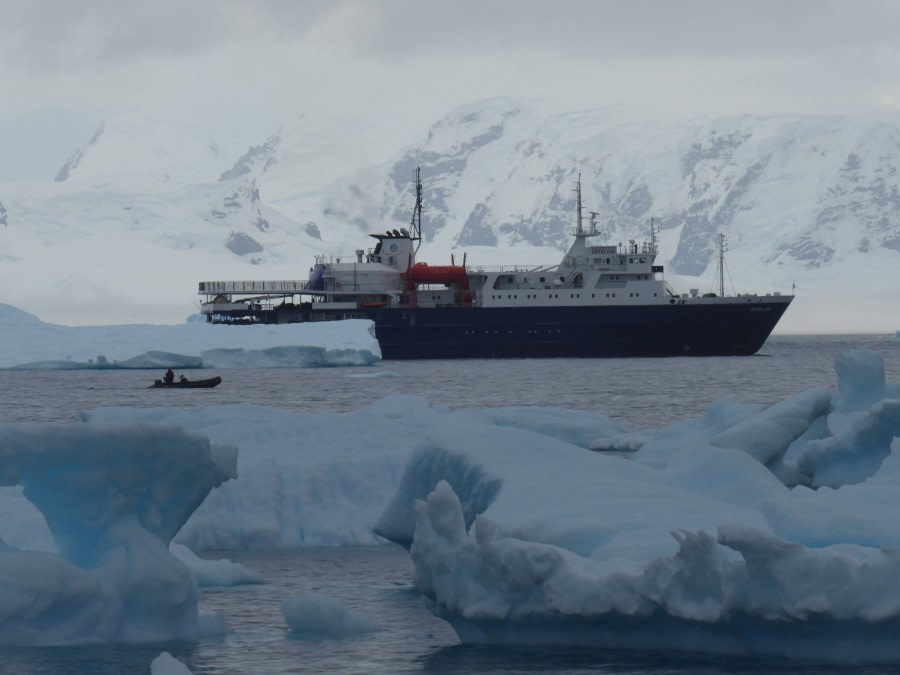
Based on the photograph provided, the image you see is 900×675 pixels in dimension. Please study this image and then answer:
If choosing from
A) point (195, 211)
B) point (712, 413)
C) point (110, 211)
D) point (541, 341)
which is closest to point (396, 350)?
point (541, 341)

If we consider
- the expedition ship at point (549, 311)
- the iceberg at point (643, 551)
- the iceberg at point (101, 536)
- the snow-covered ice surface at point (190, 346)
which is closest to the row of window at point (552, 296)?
the expedition ship at point (549, 311)

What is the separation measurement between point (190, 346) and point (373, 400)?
23.3 m

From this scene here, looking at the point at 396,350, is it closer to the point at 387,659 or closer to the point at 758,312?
the point at 758,312

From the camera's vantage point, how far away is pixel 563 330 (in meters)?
73.6

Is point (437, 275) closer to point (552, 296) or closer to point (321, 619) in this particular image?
point (552, 296)

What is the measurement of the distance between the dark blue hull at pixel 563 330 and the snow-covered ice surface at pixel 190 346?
8215 mm

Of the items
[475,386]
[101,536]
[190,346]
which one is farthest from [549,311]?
[101,536]

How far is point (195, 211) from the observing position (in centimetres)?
19188

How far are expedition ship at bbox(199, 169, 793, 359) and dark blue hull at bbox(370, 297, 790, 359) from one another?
0.15 feet

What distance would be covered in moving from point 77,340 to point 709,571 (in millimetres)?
58402

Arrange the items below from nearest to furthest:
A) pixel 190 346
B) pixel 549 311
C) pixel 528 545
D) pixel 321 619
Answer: pixel 528 545, pixel 321 619, pixel 190 346, pixel 549 311

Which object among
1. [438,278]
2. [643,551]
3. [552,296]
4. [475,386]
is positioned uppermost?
[438,278]

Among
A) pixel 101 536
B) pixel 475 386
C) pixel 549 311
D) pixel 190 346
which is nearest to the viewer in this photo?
pixel 101 536

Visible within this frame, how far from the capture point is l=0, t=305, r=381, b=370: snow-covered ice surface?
6425cm
